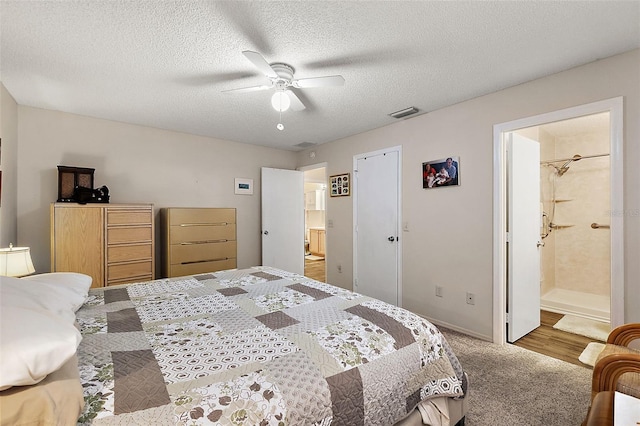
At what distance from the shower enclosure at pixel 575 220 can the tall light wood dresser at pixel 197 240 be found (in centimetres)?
442

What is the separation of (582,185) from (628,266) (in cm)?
261

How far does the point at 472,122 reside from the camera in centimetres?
290

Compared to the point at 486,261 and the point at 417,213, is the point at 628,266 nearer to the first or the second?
the point at 486,261

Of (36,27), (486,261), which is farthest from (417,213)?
(36,27)

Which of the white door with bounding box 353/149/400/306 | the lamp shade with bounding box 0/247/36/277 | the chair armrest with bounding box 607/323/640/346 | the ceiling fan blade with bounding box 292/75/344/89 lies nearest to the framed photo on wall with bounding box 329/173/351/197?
the white door with bounding box 353/149/400/306

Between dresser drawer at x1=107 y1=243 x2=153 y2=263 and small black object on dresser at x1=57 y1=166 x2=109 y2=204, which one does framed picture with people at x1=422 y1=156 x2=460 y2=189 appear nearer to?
dresser drawer at x1=107 y1=243 x2=153 y2=263

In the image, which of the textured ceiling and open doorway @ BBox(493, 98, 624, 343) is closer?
the textured ceiling

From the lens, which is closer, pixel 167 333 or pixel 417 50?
pixel 167 333

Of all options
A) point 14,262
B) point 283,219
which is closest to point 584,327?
point 283,219

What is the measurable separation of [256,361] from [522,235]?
2.92 metres

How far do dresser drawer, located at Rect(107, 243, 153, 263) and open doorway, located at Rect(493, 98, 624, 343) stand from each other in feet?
12.2

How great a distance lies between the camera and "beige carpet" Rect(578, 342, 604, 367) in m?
2.39

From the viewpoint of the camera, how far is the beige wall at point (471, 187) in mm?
2051

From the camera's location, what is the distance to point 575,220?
4086 mm
